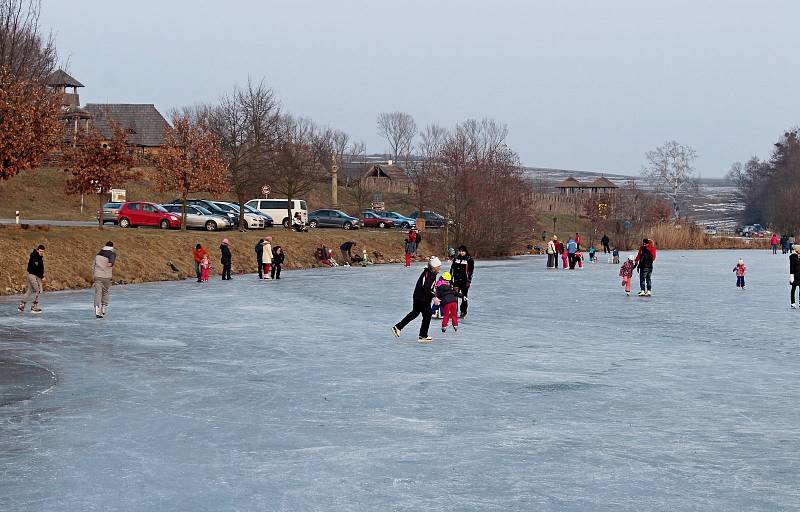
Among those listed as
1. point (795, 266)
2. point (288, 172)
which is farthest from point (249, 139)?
→ point (795, 266)

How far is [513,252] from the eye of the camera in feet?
218

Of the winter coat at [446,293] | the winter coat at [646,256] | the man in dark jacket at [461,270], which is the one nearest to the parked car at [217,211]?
the winter coat at [646,256]

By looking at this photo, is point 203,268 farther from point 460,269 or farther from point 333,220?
point 333,220

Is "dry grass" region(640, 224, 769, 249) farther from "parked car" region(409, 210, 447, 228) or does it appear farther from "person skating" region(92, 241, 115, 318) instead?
"person skating" region(92, 241, 115, 318)

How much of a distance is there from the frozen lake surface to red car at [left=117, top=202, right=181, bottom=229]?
1135 inches

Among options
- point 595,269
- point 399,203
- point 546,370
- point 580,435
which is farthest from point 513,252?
point 580,435

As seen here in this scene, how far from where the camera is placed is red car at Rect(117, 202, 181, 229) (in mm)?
52141

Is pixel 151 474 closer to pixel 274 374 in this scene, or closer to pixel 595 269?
pixel 274 374

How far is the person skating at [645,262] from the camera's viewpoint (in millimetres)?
28883

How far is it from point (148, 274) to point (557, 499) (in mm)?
31258

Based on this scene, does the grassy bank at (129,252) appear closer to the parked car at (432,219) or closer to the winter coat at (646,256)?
the winter coat at (646,256)

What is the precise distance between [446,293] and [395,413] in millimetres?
8198

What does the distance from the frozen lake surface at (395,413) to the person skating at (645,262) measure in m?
5.46

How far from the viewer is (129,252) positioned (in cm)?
3859
